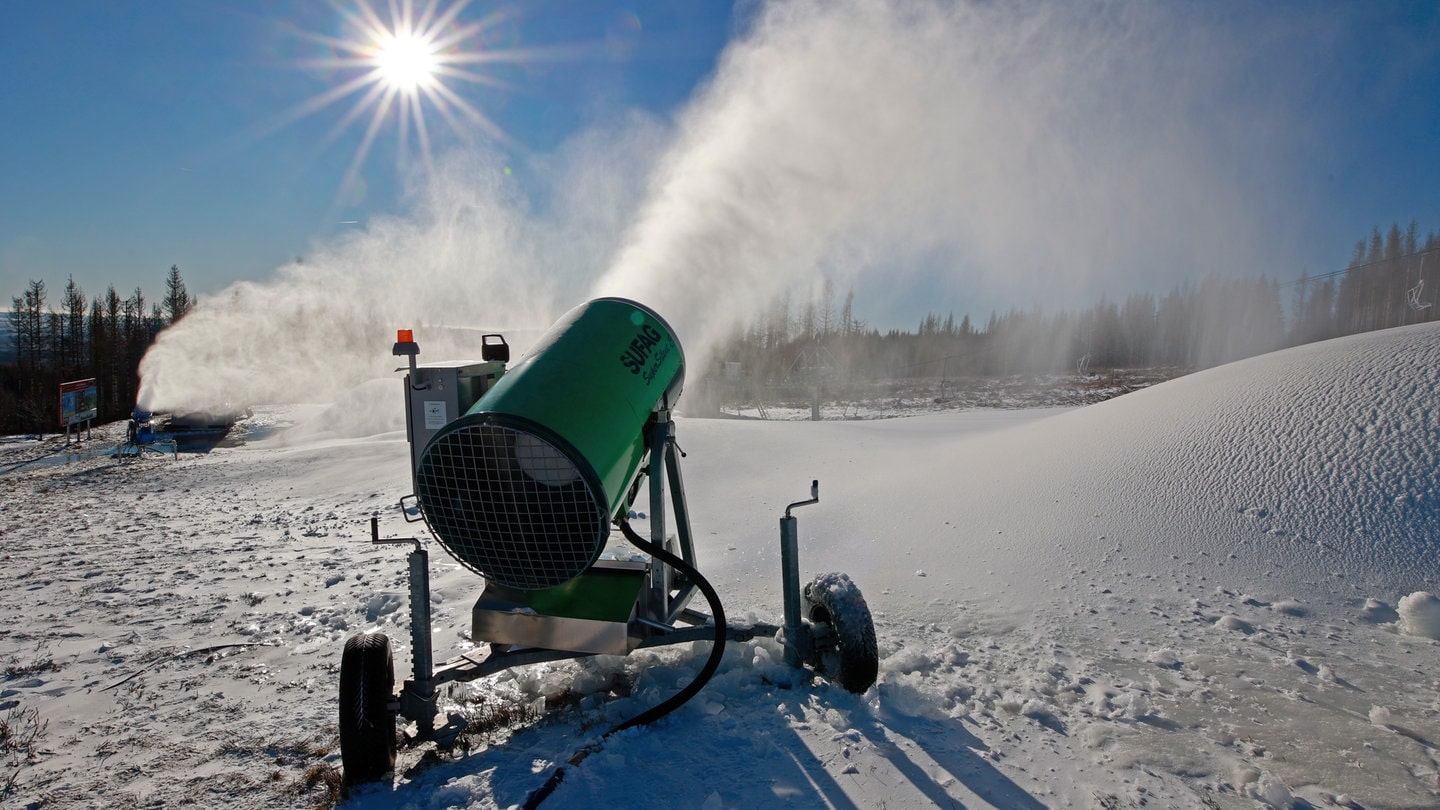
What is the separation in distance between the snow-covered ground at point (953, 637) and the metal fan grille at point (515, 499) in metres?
1.02

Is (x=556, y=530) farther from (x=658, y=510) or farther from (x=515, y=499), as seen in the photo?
(x=658, y=510)

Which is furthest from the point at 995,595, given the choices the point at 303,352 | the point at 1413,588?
the point at 303,352

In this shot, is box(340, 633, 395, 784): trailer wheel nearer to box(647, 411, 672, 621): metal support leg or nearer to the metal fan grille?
the metal fan grille

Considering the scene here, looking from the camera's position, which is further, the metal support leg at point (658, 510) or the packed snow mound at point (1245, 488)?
the packed snow mound at point (1245, 488)

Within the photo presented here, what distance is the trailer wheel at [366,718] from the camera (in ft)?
10.0

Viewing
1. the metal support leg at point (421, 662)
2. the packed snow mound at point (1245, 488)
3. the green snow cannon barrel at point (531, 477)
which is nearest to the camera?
the green snow cannon barrel at point (531, 477)

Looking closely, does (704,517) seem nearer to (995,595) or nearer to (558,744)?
(995,595)

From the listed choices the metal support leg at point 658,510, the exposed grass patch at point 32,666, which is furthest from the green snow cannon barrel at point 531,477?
the exposed grass patch at point 32,666

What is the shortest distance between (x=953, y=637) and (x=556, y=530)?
9.87 feet

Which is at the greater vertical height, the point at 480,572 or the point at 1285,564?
the point at 480,572

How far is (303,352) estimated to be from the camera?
143 feet

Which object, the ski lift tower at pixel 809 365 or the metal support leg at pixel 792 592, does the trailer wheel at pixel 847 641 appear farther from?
the ski lift tower at pixel 809 365

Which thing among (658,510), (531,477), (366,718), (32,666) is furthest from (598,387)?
(32,666)

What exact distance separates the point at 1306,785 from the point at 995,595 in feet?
7.88
